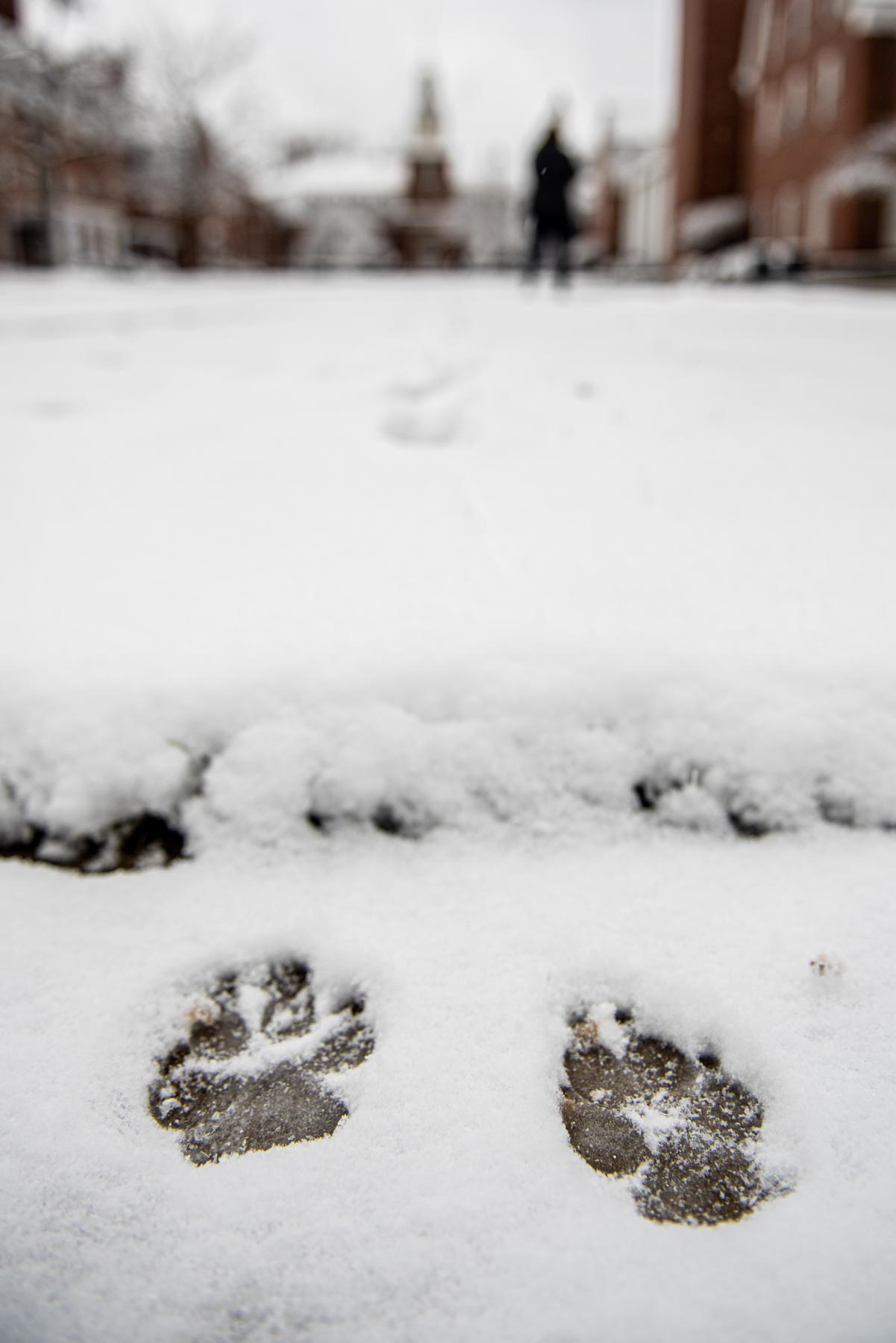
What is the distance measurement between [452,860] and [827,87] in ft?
69.5

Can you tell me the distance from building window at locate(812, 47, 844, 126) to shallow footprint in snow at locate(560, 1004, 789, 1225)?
20.6 metres

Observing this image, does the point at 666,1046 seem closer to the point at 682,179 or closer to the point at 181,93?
the point at 181,93

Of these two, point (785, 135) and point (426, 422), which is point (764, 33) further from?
point (426, 422)

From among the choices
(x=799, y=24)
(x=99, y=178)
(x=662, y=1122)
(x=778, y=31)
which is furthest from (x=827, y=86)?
(x=99, y=178)

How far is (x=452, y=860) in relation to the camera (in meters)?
1.18

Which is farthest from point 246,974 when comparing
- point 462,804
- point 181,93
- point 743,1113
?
point 181,93

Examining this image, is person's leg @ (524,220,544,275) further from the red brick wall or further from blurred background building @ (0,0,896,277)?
the red brick wall

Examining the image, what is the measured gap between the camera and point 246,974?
103cm

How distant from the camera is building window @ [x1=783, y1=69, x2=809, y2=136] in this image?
1744cm

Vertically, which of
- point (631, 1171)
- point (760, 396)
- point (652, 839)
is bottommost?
point (631, 1171)

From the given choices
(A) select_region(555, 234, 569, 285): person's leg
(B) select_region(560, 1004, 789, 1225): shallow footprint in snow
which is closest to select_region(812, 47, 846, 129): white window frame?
(A) select_region(555, 234, 569, 285): person's leg

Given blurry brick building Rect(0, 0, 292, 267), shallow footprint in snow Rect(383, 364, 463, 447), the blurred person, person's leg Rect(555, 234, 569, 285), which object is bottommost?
shallow footprint in snow Rect(383, 364, 463, 447)

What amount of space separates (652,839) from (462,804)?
0.96 ft

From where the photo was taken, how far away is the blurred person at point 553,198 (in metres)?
7.66
